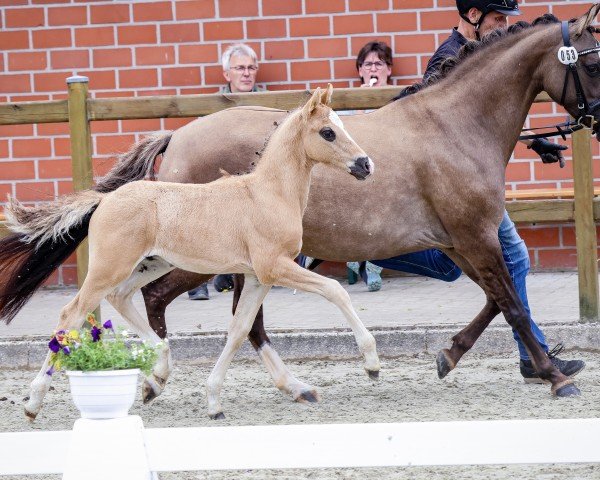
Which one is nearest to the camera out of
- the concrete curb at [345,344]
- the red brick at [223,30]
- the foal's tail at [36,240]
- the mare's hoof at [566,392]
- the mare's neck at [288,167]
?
the mare's neck at [288,167]

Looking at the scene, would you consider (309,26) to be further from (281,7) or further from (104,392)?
(104,392)

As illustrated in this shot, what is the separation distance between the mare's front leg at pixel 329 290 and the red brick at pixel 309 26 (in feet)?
16.8

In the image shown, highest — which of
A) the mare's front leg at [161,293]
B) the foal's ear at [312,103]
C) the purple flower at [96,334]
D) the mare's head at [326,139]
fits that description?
the foal's ear at [312,103]

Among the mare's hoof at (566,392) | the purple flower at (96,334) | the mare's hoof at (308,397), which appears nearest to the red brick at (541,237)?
the mare's hoof at (566,392)

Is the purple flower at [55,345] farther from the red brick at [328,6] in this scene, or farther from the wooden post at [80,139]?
the red brick at [328,6]

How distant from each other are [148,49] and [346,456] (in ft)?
24.0

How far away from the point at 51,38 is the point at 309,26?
2.25m

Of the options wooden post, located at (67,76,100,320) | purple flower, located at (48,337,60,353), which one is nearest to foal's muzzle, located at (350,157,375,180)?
purple flower, located at (48,337,60,353)

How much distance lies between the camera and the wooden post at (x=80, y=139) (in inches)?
299

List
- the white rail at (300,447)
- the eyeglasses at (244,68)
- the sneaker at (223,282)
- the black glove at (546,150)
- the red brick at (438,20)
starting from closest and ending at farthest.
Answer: the white rail at (300,447), the black glove at (546,150), the eyeglasses at (244,68), the sneaker at (223,282), the red brick at (438,20)

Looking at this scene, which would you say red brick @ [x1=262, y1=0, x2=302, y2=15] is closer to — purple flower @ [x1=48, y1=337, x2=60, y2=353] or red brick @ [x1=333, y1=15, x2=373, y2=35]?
red brick @ [x1=333, y1=15, x2=373, y2=35]

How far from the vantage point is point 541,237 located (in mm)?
9953

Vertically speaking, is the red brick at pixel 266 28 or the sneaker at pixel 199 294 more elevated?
the red brick at pixel 266 28

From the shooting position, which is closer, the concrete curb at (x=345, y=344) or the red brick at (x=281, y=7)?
the concrete curb at (x=345, y=344)
